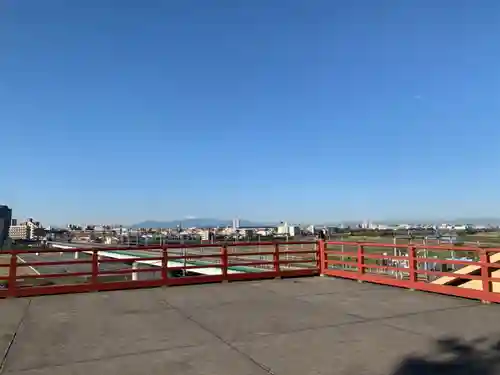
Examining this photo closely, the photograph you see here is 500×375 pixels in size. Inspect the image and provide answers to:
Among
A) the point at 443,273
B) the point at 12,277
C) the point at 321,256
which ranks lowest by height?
the point at 443,273

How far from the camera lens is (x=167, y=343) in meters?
5.82

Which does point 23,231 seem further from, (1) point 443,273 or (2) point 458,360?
(2) point 458,360

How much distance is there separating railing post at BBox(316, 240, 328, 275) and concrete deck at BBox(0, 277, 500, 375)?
3.96m

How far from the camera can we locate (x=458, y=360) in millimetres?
4867

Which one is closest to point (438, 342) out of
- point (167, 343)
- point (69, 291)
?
point (167, 343)

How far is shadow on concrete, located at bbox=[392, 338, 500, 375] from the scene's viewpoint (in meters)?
4.49

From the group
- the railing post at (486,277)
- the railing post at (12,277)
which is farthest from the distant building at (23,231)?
the railing post at (486,277)

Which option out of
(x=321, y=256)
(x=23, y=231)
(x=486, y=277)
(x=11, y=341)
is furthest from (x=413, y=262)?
(x=23, y=231)

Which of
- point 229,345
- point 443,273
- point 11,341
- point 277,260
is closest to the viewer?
point 229,345

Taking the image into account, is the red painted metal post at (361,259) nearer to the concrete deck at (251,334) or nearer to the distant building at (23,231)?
the concrete deck at (251,334)

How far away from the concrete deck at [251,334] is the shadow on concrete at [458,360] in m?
0.01

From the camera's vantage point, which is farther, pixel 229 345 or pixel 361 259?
pixel 361 259

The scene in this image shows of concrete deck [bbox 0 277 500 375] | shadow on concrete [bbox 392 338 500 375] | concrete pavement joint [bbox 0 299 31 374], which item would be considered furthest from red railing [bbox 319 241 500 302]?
concrete pavement joint [bbox 0 299 31 374]

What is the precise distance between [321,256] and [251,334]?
27.6 ft
